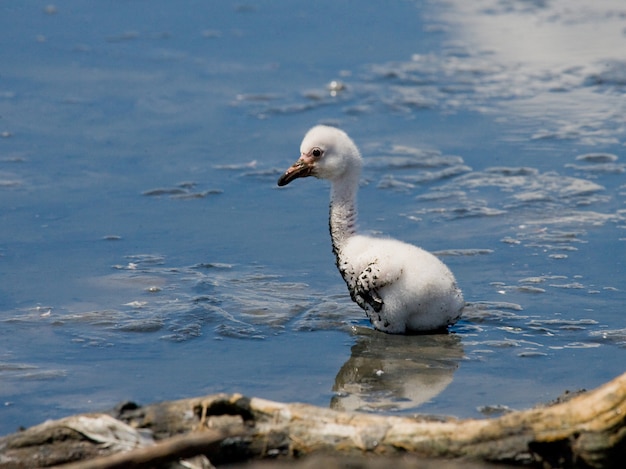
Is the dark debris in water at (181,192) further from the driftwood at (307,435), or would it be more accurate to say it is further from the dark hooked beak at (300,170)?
the driftwood at (307,435)

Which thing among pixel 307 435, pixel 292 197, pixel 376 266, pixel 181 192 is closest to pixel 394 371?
pixel 376 266

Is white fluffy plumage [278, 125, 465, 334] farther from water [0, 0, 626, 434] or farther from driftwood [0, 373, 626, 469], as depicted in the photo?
driftwood [0, 373, 626, 469]

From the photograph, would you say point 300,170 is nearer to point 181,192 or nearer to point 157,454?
point 181,192

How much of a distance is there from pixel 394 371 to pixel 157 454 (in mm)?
2306

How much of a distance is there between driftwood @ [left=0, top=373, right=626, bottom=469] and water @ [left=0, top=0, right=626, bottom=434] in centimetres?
115

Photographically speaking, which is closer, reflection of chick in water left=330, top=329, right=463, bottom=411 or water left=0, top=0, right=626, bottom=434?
reflection of chick in water left=330, top=329, right=463, bottom=411

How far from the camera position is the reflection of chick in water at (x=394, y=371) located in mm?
5762

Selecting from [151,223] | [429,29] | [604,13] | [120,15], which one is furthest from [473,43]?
[151,223]

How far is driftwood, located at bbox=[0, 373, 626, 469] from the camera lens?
14.0 feet

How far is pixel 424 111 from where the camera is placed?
10680 mm

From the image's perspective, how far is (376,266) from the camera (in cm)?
659

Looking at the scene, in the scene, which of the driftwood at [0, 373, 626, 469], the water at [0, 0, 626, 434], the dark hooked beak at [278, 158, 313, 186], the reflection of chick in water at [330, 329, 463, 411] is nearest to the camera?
the driftwood at [0, 373, 626, 469]

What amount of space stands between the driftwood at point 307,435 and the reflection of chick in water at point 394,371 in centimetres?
121

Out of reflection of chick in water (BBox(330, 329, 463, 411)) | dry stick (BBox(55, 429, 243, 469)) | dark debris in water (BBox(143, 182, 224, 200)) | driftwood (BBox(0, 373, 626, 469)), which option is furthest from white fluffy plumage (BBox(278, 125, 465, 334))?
dry stick (BBox(55, 429, 243, 469))
